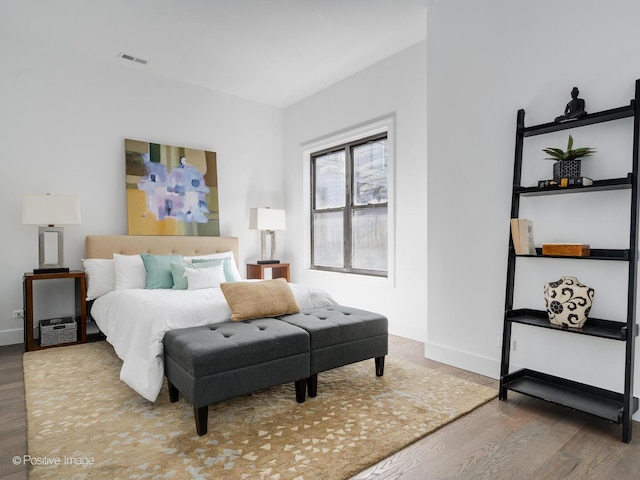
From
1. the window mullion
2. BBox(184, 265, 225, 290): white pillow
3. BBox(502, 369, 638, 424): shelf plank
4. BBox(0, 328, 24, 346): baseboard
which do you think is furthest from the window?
BBox(0, 328, 24, 346): baseboard

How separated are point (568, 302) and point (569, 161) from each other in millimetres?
863

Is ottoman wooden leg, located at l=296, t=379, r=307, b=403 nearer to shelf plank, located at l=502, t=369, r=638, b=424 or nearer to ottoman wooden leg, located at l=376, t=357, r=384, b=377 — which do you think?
ottoman wooden leg, located at l=376, t=357, r=384, b=377

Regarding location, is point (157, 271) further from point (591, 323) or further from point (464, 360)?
point (591, 323)

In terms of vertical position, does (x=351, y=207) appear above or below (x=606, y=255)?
above

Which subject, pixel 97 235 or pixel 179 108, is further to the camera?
pixel 179 108

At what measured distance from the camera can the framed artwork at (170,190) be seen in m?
4.43

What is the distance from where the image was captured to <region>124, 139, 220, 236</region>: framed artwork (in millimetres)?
4430

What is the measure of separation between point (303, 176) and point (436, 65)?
2.57 metres

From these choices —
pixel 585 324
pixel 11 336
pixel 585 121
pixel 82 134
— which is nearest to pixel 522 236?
pixel 585 324

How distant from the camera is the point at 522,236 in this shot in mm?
2449

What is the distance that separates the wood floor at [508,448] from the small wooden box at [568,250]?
973mm

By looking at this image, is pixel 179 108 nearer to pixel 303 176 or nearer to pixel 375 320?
pixel 303 176

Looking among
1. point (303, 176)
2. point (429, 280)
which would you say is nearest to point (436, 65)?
point (429, 280)

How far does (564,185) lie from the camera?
227 cm
